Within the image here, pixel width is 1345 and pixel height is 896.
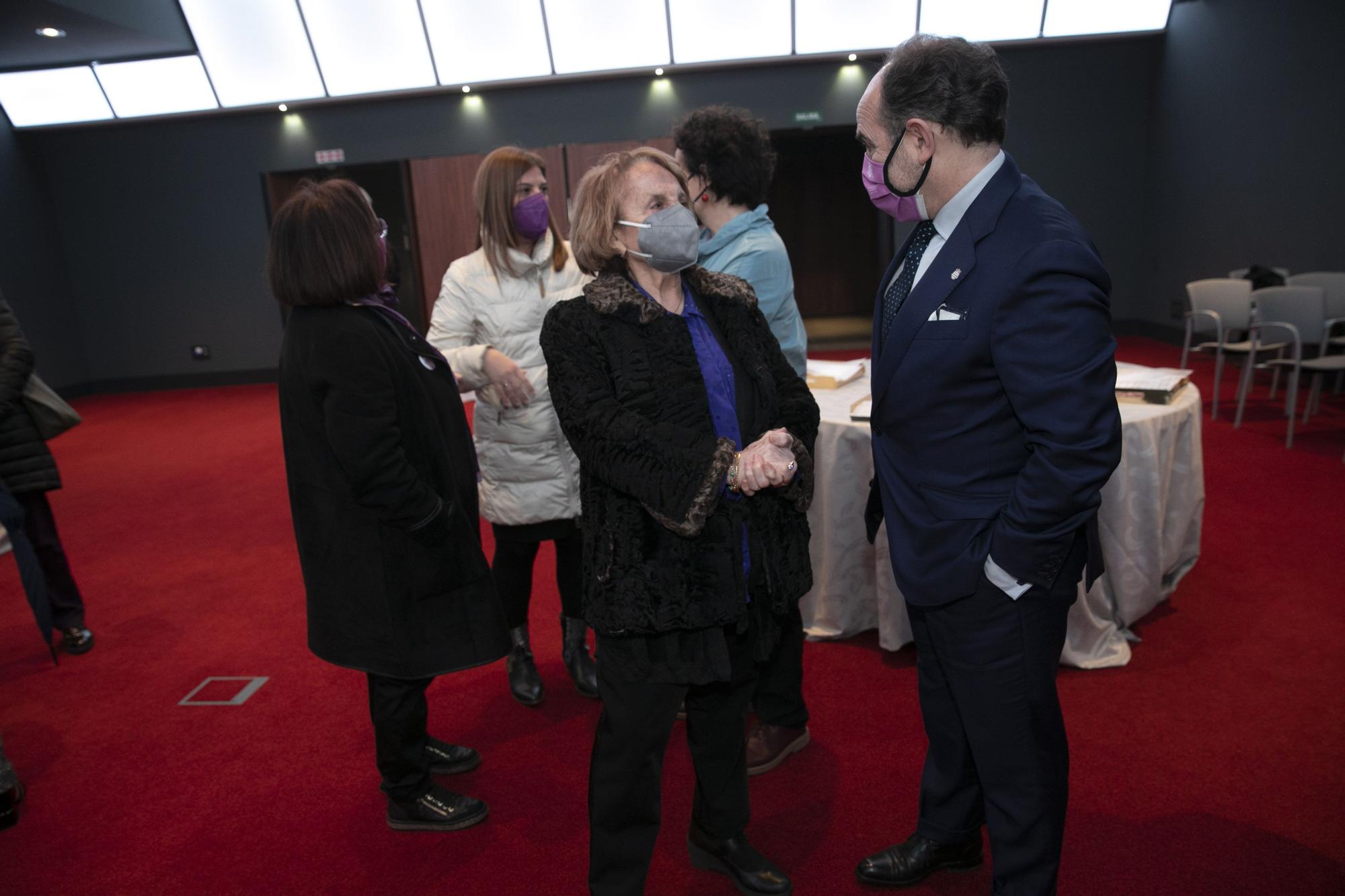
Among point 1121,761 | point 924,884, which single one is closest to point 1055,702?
point 924,884

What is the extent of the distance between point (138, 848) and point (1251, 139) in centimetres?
912

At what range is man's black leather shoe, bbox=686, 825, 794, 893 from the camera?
193 cm

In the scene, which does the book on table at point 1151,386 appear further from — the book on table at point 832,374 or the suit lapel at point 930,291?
the suit lapel at point 930,291

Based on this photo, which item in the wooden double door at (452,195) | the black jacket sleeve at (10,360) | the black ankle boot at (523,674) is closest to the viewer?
the black ankle boot at (523,674)

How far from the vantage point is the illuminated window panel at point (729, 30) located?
906 cm

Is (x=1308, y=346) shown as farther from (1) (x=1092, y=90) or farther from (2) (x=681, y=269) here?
(2) (x=681, y=269)

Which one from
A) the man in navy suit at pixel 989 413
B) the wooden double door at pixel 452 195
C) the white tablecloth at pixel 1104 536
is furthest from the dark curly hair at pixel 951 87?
the wooden double door at pixel 452 195

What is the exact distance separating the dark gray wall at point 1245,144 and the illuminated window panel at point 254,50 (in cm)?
819

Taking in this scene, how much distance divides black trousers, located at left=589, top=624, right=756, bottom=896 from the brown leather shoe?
563mm

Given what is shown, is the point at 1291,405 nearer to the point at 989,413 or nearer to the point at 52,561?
the point at 989,413

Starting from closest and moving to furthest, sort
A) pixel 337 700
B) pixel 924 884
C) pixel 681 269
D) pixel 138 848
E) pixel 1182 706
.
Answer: pixel 681 269 → pixel 924 884 → pixel 138 848 → pixel 1182 706 → pixel 337 700

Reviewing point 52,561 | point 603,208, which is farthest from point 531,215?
point 52,561

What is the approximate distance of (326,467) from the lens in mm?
1985

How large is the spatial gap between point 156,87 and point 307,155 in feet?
5.61
